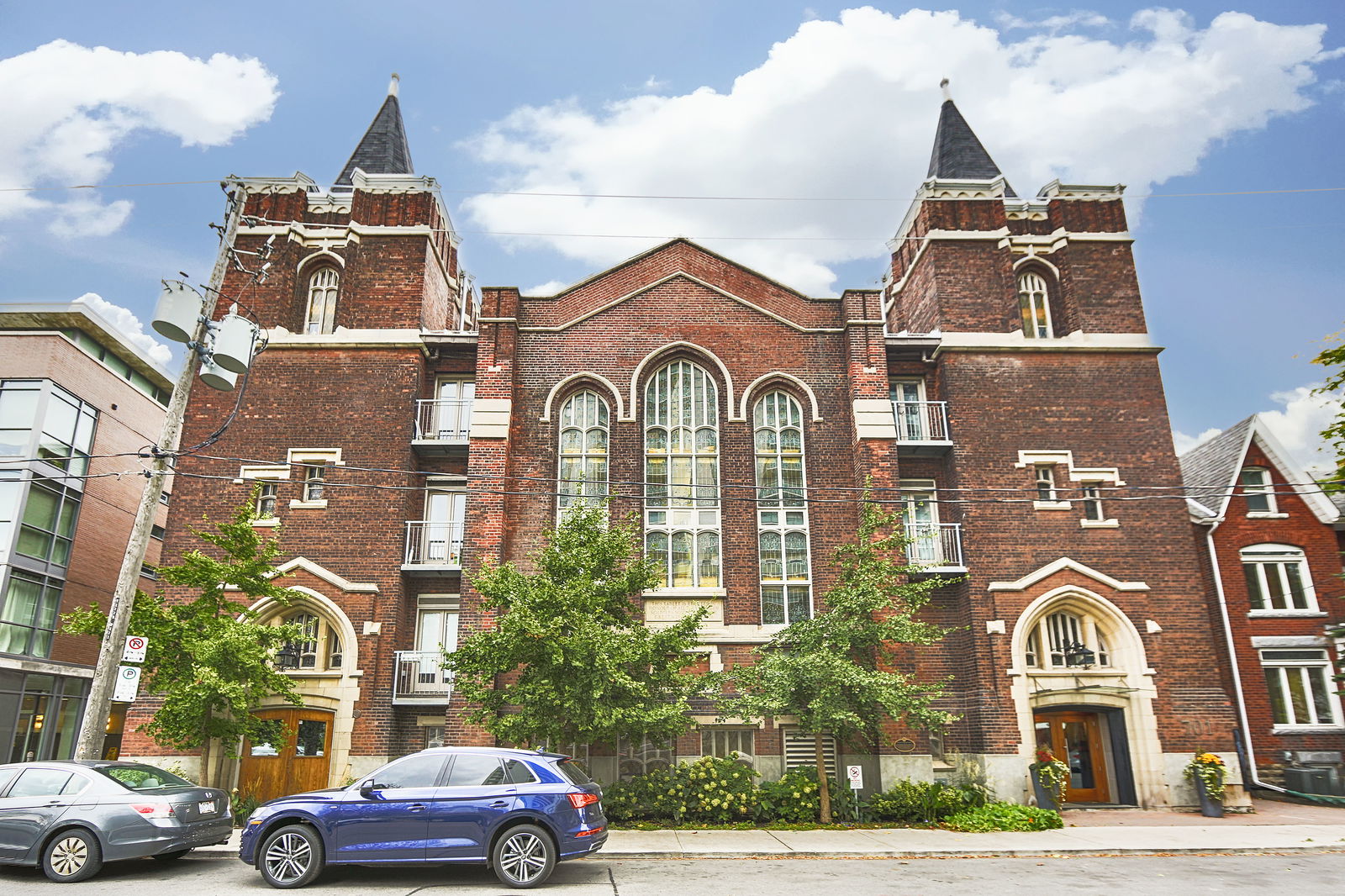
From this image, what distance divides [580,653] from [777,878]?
4.84 meters

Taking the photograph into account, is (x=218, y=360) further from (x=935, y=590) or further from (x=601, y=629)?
(x=935, y=590)

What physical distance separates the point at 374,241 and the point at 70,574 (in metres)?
13.0

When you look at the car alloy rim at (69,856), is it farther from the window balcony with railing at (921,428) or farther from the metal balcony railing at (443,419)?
the window balcony with railing at (921,428)

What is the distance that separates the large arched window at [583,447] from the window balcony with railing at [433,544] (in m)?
2.49

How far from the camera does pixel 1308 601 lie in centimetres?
2050

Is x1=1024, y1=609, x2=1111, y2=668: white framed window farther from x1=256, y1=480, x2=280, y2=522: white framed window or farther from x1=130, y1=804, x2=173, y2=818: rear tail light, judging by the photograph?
x1=256, y1=480, x2=280, y2=522: white framed window

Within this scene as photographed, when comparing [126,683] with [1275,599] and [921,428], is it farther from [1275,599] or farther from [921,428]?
[1275,599]

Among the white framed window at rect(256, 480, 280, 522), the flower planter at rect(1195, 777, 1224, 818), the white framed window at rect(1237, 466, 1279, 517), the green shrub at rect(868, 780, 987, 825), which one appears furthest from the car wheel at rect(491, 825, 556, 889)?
the white framed window at rect(1237, 466, 1279, 517)

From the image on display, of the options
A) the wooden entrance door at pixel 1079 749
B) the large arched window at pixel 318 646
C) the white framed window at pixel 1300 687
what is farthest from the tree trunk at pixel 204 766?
the white framed window at pixel 1300 687

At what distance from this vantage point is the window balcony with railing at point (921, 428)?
1983 cm

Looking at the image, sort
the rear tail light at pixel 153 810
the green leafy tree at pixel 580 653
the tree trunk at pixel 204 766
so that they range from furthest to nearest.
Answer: the tree trunk at pixel 204 766 → the green leafy tree at pixel 580 653 → the rear tail light at pixel 153 810

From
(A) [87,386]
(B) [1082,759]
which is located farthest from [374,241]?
(B) [1082,759]

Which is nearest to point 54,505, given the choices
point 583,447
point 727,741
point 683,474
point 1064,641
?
point 583,447

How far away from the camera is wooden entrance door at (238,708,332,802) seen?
17578mm
